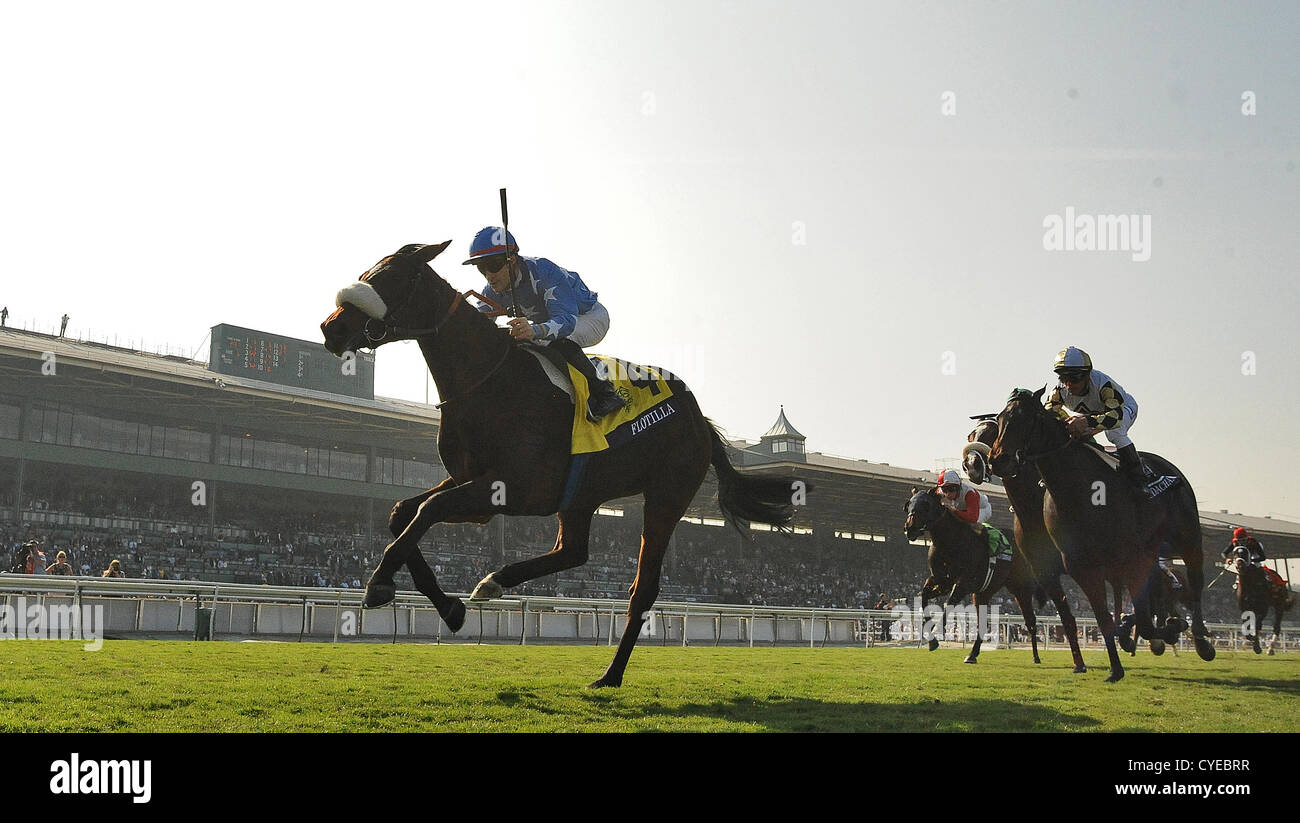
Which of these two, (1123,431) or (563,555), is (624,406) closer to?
(563,555)

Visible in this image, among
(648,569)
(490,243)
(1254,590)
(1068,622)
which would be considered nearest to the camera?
(490,243)

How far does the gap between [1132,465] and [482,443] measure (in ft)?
18.8

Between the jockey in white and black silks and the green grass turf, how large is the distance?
1724 millimetres

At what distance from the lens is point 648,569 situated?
6.14 metres

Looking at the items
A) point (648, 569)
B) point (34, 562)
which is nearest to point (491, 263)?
point (648, 569)

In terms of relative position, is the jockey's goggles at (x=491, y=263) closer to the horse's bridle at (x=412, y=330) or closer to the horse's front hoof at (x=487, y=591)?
the horse's bridle at (x=412, y=330)

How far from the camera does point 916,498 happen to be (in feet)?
39.9

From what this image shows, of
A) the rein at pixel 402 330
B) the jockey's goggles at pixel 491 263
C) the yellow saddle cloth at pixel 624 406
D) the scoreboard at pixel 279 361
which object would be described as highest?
the scoreboard at pixel 279 361

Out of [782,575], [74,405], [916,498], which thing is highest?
[74,405]

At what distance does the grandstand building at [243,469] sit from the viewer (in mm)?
31453

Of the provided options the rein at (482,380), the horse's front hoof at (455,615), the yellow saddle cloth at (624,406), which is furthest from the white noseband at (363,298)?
the horse's front hoof at (455,615)
